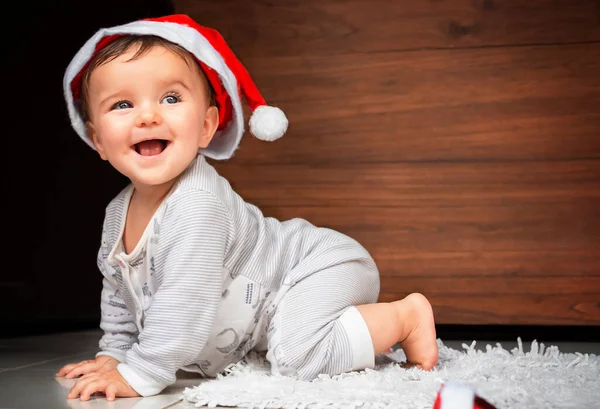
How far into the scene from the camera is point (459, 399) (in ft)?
2.08

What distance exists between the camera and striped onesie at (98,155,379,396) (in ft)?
3.22

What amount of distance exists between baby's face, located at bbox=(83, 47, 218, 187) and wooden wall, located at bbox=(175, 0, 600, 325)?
0.56 metres

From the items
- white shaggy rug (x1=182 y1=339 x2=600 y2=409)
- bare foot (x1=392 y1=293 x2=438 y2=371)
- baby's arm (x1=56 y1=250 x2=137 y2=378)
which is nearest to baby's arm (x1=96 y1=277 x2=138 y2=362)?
baby's arm (x1=56 y1=250 x2=137 y2=378)

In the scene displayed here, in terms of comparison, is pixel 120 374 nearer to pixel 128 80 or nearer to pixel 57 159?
pixel 128 80

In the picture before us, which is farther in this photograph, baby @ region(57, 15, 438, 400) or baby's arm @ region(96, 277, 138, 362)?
baby's arm @ region(96, 277, 138, 362)

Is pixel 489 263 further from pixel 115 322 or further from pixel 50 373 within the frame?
pixel 50 373

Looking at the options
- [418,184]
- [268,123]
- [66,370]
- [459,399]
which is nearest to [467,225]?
[418,184]

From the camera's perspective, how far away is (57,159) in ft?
5.87

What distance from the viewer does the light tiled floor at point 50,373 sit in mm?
917

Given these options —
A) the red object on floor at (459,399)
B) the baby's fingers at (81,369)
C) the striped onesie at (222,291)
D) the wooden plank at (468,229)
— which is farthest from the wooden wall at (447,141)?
the red object on floor at (459,399)

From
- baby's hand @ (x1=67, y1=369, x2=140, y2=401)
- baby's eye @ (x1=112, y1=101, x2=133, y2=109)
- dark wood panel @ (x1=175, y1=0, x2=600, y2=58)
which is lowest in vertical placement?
baby's hand @ (x1=67, y1=369, x2=140, y2=401)

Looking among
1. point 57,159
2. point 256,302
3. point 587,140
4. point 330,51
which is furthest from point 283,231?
point 57,159

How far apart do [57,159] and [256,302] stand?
878 millimetres

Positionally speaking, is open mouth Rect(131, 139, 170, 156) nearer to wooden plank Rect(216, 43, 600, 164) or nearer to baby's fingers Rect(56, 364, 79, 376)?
baby's fingers Rect(56, 364, 79, 376)
